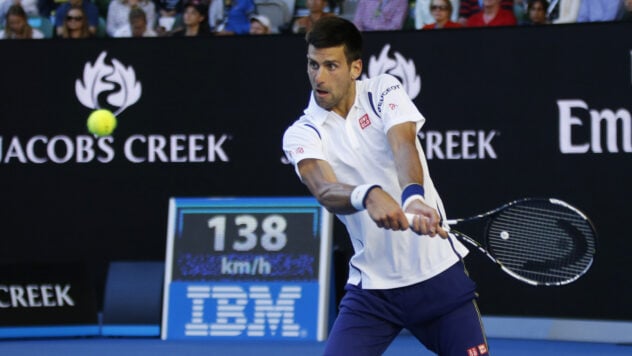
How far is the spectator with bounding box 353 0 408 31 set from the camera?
8.66 metres

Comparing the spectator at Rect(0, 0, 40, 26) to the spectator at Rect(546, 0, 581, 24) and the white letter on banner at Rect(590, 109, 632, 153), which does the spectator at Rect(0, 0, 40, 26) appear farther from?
the white letter on banner at Rect(590, 109, 632, 153)

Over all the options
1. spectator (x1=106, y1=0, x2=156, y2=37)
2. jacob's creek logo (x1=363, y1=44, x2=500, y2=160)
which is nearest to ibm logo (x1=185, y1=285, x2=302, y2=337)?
jacob's creek logo (x1=363, y1=44, x2=500, y2=160)

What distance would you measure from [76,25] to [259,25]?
1521 mm

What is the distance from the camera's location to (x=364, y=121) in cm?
397

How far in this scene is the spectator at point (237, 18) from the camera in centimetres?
923

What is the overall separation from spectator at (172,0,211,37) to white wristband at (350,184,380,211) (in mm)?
5859

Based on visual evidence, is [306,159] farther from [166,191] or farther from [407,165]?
[166,191]

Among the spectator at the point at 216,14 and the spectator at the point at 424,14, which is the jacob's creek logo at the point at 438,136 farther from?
the spectator at the point at 216,14

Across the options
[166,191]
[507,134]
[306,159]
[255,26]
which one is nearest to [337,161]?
[306,159]

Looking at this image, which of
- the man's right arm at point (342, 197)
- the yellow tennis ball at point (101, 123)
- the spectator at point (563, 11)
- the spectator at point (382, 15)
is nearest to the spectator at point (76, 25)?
the yellow tennis ball at point (101, 123)

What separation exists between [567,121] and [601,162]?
1.10 ft

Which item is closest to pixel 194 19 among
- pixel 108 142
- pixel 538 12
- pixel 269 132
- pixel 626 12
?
pixel 108 142

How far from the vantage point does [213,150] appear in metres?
8.19

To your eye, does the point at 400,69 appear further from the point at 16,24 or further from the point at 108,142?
the point at 16,24
